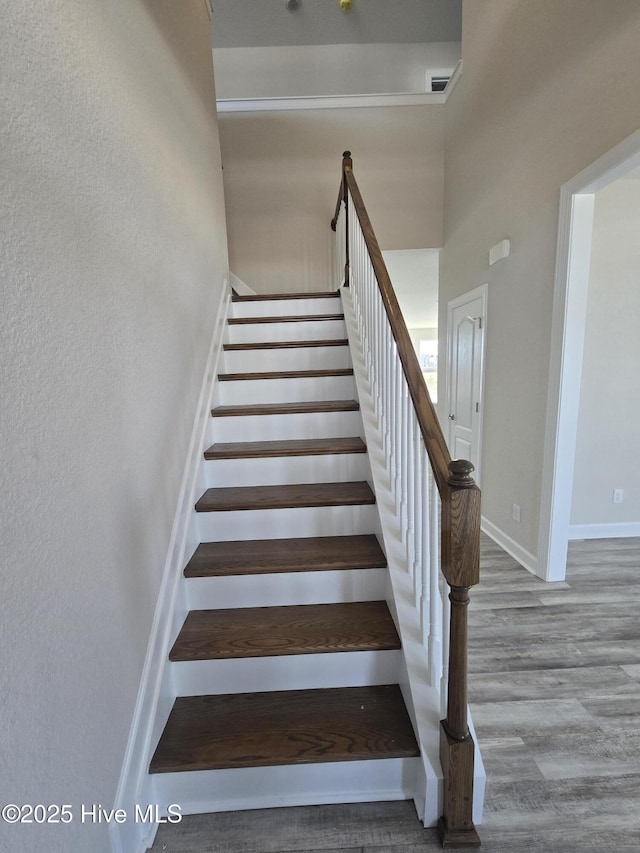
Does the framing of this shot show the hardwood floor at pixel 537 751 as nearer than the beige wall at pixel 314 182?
Yes

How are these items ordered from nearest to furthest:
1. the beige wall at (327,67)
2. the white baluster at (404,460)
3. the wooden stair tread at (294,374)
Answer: the white baluster at (404,460) < the wooden stair tread at (294,374) < the beige wall at (327,67)

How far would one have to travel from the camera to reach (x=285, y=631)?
1328 millimetres

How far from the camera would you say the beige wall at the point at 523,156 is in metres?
1.77

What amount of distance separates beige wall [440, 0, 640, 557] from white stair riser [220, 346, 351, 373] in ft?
4.10

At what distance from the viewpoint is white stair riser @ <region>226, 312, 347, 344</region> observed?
256 centimetres

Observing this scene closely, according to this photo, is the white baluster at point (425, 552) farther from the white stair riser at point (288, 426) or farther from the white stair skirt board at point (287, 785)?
the white stair riser at point (288, 426)

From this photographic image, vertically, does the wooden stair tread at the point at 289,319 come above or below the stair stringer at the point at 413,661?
above

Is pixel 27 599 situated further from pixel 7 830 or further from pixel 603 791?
pixel 603 791

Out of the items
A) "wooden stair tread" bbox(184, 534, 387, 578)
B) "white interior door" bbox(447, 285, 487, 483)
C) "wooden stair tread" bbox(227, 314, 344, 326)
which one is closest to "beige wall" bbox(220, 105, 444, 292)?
"white interior door" bbox(447, 285, 487, 483)

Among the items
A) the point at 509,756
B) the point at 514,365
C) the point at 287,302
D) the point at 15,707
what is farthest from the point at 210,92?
the point at 509,756

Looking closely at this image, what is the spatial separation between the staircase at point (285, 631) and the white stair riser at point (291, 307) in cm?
82

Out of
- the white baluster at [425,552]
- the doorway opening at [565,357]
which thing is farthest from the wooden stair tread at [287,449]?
the doorway opening at [565,357]

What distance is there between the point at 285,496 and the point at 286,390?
77cm

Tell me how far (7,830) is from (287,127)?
4.78 metres
